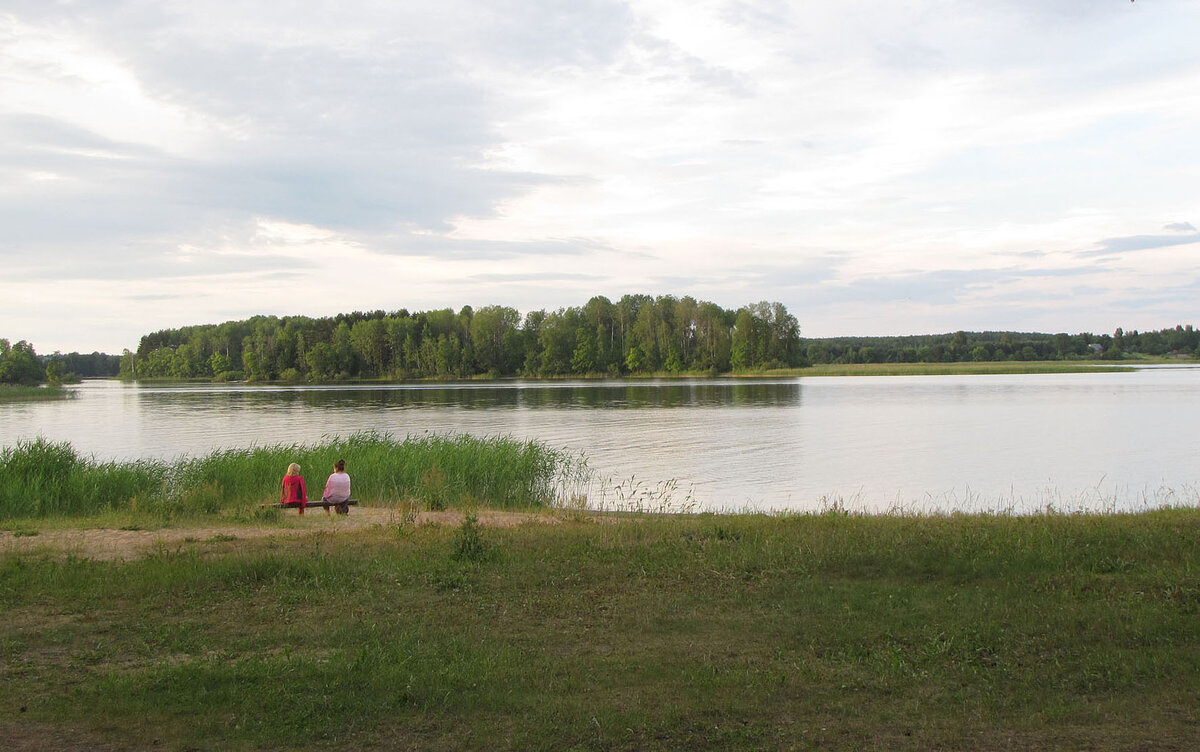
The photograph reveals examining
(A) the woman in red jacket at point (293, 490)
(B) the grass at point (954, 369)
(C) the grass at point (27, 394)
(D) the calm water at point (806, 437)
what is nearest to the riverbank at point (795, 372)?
(B) the grass at point (954, 369)

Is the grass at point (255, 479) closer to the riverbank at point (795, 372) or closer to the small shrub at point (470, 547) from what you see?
the small shrub at point (470, 547)

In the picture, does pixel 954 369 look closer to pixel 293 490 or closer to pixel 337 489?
pixel 337 489

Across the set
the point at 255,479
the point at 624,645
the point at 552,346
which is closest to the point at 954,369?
the point at 552,346

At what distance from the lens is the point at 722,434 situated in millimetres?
40406

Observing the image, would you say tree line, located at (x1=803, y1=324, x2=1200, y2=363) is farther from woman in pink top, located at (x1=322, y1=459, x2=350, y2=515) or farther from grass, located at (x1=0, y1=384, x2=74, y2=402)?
woman in pink top, located at (x1=322, y1=459, x2=350, y2=515)

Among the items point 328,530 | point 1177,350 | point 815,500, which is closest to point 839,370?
point 1177,350

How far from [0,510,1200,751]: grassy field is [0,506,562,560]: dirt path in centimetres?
95

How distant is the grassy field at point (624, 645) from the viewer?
556 cm

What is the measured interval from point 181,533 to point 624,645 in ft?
34.6

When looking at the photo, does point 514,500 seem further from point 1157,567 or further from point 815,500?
point 1157,567

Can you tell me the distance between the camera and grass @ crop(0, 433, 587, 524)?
18.4 metres

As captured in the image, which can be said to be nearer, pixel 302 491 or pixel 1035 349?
pixel 302 491

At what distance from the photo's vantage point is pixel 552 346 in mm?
142750

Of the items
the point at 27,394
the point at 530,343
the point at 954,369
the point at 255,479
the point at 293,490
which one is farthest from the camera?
the point at 530,343
